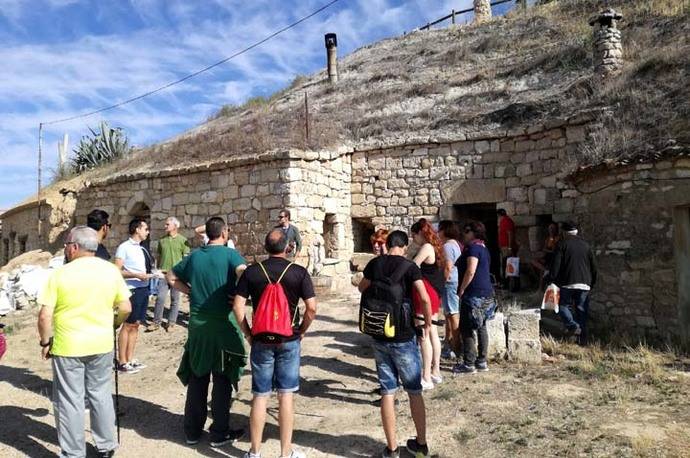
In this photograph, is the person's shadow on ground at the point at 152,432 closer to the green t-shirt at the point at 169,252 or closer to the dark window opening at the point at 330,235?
the green t-shirt at the point at 169,252

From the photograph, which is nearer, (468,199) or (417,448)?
(417,448)

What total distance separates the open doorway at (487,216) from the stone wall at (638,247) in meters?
4.02

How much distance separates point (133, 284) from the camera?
19.6 feet

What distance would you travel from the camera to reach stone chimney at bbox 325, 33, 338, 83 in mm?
19578

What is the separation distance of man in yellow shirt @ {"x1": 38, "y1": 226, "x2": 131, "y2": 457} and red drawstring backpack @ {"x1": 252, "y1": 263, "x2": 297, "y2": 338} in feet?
3.62

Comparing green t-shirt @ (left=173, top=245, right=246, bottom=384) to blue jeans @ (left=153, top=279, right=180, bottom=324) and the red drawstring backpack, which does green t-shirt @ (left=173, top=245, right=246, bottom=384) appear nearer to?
the red drawstring backpack

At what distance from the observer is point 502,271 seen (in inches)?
427

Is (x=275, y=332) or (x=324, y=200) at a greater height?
(x=324, y=200)

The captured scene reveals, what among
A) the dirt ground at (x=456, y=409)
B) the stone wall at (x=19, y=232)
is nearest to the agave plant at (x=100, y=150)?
the stone wall at (x=19, y=232)

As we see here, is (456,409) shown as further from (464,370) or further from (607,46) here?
(607,46)

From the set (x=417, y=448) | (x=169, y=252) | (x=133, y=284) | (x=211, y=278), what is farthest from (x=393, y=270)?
(x=169, y=252)

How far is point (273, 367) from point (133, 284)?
2.83 metres

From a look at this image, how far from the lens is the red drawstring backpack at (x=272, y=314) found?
148 inches

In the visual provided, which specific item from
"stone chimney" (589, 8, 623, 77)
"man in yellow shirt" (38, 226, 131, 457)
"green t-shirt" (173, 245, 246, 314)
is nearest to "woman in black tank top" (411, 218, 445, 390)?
"green t-shirt" (173, 245, 246, 314)
